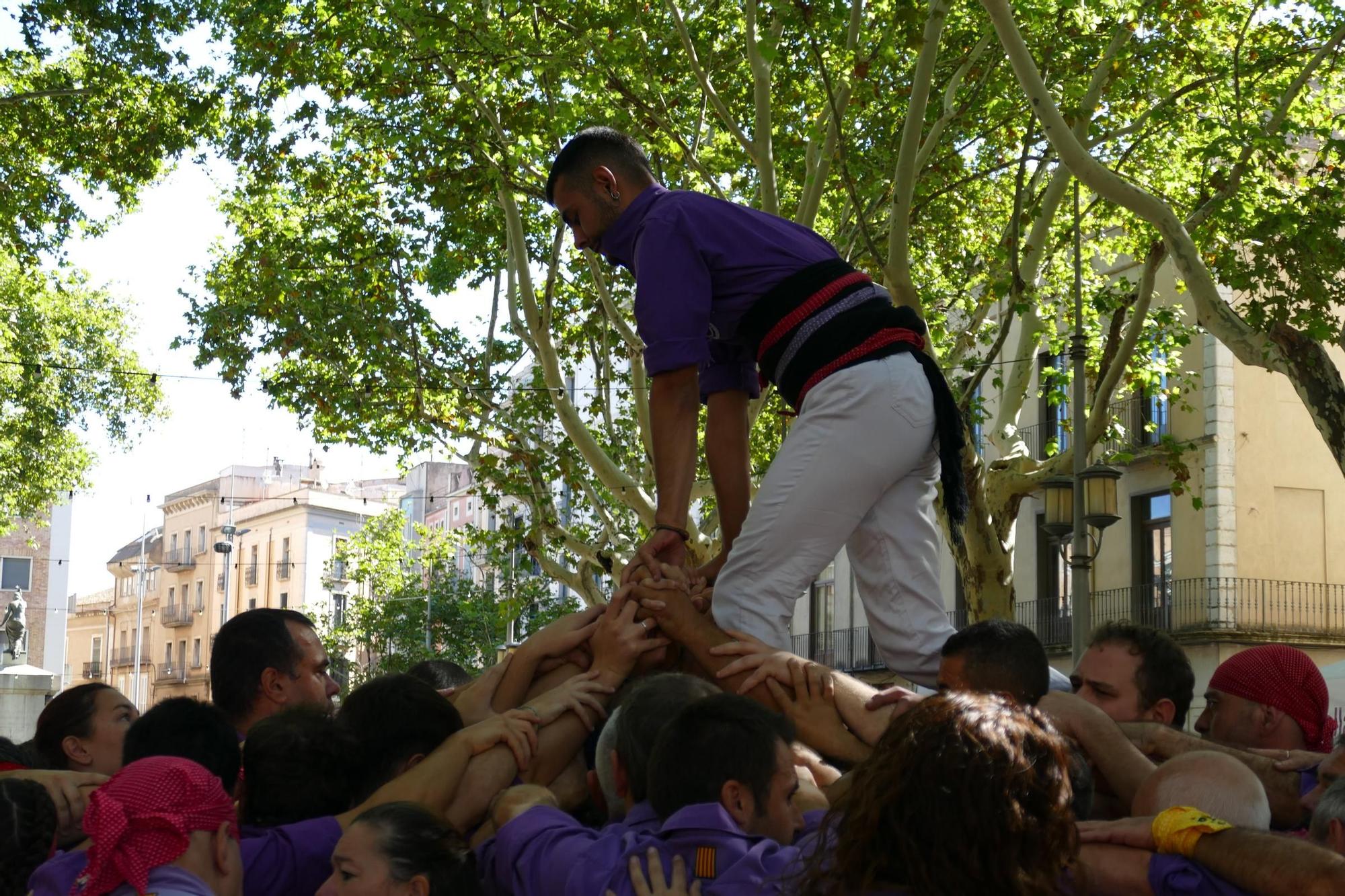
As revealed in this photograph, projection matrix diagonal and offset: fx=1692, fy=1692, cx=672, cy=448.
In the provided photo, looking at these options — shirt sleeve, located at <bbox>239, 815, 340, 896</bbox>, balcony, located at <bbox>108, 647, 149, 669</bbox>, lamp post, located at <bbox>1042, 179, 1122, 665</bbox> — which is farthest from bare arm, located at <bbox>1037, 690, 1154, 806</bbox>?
balcony, located at <bbox>108, 647, 149, 669</bbox>

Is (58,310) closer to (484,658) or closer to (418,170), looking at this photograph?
(418,170)

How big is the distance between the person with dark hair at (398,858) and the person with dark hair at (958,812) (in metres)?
0.93

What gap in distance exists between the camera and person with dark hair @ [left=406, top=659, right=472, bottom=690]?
17.6 feet

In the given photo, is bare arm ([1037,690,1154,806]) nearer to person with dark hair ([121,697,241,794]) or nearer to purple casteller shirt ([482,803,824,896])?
purple casteller shirt ([482,803,824,896])

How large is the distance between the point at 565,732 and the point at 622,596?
1.62 ft

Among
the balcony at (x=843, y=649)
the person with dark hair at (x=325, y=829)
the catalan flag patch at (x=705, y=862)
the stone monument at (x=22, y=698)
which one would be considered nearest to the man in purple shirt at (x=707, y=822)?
the catalan flag patch at (x=705, y=862)

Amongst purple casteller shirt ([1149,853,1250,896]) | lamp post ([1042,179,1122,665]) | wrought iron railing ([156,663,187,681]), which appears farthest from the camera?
wrought iron railing ([156,663,187,681])

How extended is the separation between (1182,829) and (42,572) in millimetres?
62663

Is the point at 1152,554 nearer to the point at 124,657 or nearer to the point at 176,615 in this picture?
the point at 176,615

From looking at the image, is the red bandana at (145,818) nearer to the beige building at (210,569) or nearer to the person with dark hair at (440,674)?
the person with dark hair at (440,674)

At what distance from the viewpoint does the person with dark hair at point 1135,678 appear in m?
4.26

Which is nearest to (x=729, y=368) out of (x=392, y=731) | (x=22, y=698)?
(x=392, y=731)

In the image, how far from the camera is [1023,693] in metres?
3.84

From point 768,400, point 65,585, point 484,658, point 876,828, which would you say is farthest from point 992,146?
point 65,585
